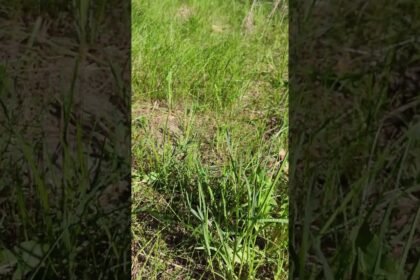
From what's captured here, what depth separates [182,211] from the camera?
1.68m

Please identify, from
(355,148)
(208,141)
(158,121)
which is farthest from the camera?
(158,121)

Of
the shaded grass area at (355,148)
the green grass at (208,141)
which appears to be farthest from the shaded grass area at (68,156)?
the shaded grass area at (355,148)

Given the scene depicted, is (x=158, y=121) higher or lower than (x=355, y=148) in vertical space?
lower

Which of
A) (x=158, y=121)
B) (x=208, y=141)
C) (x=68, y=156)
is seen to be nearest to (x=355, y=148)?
(x=68, y=156)

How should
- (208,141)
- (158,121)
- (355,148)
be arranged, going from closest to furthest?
(355,148) → (208,141) → (158,121)

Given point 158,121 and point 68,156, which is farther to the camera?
point 158,121

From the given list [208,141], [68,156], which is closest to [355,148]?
[68,156]

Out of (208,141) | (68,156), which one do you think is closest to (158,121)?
(208,141)

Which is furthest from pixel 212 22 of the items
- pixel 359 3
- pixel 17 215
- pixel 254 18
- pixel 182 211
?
pixel 17 215

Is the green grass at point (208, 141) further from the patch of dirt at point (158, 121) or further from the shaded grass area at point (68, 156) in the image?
the shaded grass area at point (68, 156)

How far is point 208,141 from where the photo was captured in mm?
2104

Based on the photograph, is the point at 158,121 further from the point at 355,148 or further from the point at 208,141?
the point at 355,148

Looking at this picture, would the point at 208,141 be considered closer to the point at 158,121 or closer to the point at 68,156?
the point at 158,121

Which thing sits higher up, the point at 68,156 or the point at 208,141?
the point at 68,156
